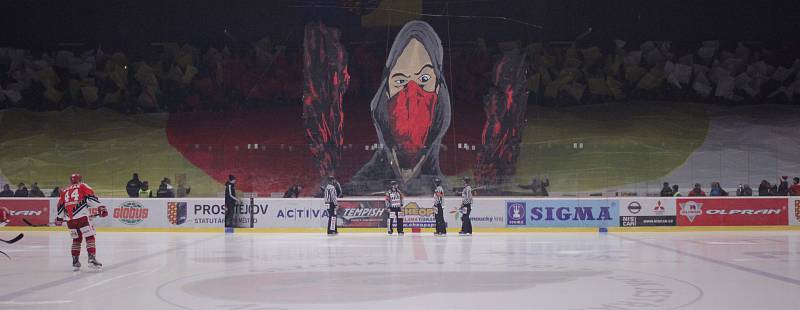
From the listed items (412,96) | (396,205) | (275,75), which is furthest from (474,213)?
(275,75)

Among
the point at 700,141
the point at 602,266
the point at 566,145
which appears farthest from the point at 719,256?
the point at 700,141

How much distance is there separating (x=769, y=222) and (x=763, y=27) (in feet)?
62.3

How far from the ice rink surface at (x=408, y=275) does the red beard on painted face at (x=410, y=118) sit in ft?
38.3

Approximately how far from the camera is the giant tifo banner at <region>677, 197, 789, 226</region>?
24.9m

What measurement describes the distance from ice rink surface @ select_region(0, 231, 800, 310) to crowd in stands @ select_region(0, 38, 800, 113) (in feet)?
69.5

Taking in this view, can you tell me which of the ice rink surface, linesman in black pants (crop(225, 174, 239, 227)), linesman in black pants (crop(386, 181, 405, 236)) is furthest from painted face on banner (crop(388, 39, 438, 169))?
the ice rink surface

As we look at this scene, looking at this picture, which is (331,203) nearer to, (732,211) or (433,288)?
(433,288)

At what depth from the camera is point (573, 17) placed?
40.2 metres

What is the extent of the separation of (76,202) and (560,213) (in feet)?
53.2

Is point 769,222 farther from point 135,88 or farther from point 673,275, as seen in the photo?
point 135,88

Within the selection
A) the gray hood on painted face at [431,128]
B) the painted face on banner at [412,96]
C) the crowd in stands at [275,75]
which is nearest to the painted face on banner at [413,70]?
the painted face on banner at [412,96]

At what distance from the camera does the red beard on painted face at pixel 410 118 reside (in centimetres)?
3127

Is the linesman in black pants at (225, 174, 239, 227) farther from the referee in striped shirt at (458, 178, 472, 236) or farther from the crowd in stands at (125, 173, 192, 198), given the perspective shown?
the referee in striped shirt at (458, 178, 472, 236)

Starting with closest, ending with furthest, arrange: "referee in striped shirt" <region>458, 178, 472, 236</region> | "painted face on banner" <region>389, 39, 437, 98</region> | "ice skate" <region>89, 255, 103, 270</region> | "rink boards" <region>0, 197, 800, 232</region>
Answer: "ice skate" <region>89, 255, 103, 270</region> < "referee in striped shirt" <region>458, 178, 472, 236</region> < "rink boards" <region>0, 197, 800, 232</region> < "painted face on banner" <region>389, 39, 437, 98</region>
